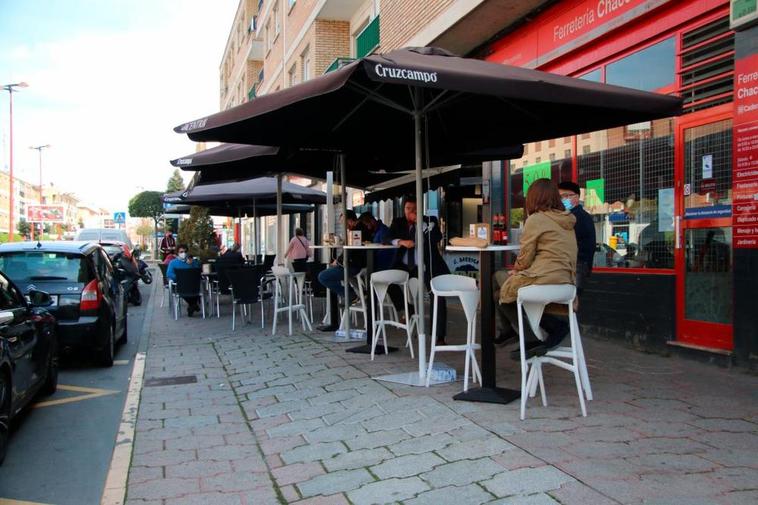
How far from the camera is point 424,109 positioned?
5.51m

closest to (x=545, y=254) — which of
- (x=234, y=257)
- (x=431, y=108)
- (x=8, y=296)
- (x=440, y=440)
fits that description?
(x=440, y=440)

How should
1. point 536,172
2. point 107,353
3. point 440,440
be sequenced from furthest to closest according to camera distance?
point 536,172 → point 107,353 → point 440,440

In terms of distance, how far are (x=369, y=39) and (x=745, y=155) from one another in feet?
40.4

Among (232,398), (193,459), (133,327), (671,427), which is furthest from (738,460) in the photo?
(133,327)

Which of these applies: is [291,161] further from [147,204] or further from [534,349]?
[147,204]

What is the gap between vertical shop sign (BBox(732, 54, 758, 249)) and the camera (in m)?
5.68

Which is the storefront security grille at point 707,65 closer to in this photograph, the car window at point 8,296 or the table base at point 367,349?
the table base at point 367,349

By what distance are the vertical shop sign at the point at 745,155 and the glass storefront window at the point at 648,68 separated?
1.14 m

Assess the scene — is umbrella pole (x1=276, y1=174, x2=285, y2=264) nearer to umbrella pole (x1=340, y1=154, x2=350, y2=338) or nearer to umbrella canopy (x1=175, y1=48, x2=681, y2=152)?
umbrella pole (x1=340, y1=154, x2=350, y2=338)

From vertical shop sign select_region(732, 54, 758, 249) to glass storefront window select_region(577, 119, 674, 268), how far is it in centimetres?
94

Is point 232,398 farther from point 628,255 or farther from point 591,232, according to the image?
point 628,255

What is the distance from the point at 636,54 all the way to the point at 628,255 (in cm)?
248

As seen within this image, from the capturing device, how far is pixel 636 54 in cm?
746

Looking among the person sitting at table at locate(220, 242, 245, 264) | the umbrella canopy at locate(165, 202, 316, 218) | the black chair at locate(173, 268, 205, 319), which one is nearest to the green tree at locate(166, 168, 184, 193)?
the umbrella canopy at locate(165, 202, 316, 218)
